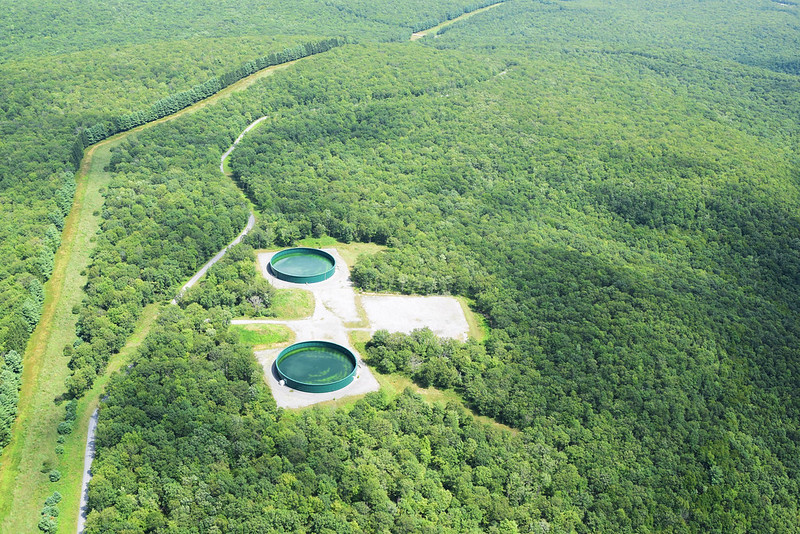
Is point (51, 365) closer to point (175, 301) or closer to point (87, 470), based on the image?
point (175, 301)

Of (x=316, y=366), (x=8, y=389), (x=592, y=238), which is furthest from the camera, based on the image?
(x=592, y=238)

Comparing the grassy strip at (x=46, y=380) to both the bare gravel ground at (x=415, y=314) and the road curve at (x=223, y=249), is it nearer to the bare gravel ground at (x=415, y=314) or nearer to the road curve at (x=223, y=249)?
the road curve at (x=223, y=249)

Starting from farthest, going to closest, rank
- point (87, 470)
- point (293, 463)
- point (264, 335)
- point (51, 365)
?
point (264, 335) → point (51, 365) → point (87, 470) → point (293, 463)

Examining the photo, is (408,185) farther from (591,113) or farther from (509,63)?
(509,63)

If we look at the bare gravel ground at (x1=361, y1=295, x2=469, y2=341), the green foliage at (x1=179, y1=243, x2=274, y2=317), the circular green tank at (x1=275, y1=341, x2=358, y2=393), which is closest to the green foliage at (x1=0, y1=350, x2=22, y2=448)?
the green foliage at (x1=179, y1=243, x2=274, y2=317)

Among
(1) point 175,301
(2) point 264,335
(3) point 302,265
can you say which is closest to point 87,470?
(2) point 264,335

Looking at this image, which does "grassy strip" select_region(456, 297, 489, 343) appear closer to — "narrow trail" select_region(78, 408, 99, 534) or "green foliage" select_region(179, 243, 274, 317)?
"green foliage" select_region(179, 243, 274, 317)

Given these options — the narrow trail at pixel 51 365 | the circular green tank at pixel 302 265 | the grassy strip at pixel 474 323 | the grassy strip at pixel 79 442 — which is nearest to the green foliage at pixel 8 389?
the narrow trail at pixel 51 365
